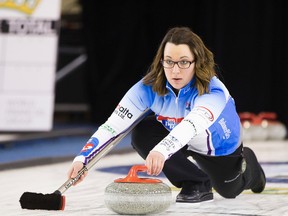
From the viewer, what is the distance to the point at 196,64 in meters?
3.21

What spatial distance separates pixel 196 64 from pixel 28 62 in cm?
343

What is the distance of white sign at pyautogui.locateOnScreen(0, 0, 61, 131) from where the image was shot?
643 cm

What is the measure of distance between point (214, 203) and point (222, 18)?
4.99 metres

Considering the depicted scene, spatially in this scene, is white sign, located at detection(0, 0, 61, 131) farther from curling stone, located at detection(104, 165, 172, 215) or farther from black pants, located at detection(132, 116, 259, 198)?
curling stone, located at detection(104, 165, 172, 215)

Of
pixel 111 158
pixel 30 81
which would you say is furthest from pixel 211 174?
pixel 30 81

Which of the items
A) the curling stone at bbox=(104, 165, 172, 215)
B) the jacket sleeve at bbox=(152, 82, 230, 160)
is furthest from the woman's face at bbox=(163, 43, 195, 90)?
the curling stone at bbox=(104, 165, 172, 215)

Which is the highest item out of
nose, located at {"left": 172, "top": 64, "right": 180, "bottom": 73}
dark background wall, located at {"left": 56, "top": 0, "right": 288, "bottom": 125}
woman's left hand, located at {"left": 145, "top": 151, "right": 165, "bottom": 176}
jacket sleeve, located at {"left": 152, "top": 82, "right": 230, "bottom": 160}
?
nose, located at {"left": 172, "top": 64, "right": 180, "bottom": 73}

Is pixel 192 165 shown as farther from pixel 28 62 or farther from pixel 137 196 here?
pixel 28 62

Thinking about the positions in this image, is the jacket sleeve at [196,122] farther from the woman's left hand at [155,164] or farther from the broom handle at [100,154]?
the broom handle at [100,154]

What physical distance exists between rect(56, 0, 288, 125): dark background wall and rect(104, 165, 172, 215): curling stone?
527cm

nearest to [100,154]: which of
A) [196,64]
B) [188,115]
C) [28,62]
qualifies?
[188,115]

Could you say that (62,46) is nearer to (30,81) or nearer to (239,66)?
(239,66)

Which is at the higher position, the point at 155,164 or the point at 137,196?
the point at 155,164

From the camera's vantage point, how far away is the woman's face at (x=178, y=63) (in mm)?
3164
